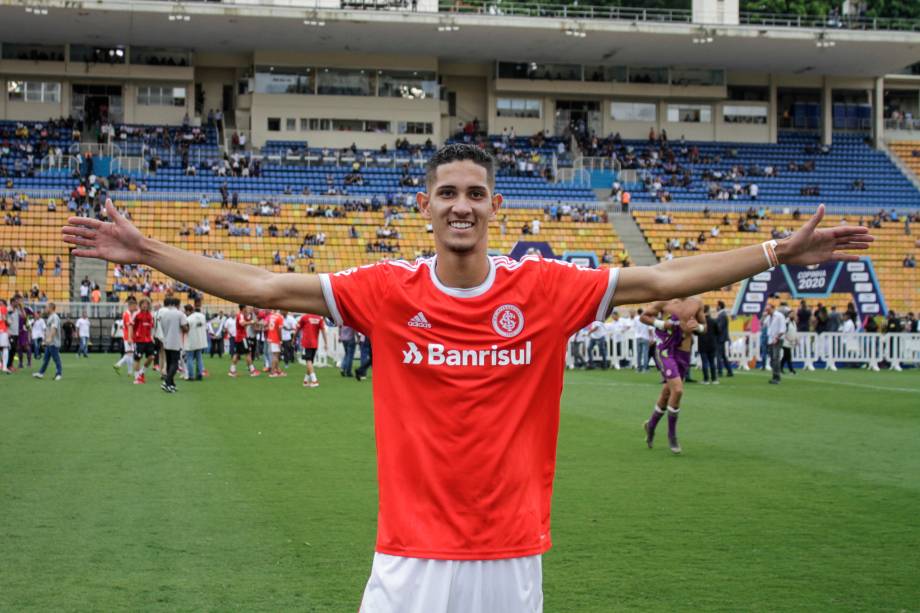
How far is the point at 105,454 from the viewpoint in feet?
45.9

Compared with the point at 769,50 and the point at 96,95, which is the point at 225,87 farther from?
the point at 769,50

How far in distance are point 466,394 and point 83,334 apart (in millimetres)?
→ 37310

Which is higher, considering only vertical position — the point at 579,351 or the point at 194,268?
the point at 194,268

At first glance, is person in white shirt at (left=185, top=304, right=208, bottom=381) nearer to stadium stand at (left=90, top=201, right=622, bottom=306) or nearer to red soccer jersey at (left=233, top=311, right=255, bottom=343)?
red soccer jersey at (left=233, top=311, right=255, bottom=343)

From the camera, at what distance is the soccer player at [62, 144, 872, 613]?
3.85 meters

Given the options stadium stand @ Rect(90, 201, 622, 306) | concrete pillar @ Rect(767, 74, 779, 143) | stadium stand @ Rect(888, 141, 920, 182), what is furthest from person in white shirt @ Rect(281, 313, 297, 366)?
stadium stand @ Rect(888, 141, 920, 182)

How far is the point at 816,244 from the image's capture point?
4.22 m

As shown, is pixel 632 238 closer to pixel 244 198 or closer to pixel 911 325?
pixel 911 325

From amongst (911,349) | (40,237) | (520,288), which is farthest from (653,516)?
(40,237)

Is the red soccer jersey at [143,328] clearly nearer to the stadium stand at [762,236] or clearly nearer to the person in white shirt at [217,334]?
the person in white shirt at [217,334]

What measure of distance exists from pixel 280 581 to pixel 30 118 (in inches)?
2255

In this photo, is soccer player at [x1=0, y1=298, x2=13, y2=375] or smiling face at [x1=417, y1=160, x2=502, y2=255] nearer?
smiling face at [x1=417, y1=160, x2=502, y2=255]

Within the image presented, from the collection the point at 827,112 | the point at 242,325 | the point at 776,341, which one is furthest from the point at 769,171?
the point at 242,325

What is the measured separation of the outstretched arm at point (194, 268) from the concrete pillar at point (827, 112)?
6670 centimetres
